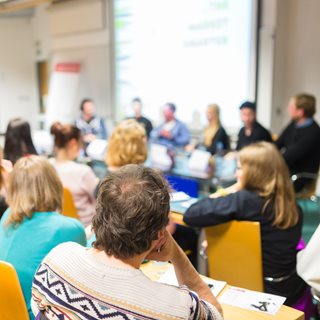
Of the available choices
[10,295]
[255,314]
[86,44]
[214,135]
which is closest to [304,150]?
[214,135]

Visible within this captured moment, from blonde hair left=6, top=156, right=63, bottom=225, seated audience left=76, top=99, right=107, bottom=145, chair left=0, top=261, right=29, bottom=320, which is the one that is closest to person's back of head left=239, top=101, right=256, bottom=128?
seated audience left=76, top=99, right=107, bottom=145

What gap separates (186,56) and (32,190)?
16.0 ft

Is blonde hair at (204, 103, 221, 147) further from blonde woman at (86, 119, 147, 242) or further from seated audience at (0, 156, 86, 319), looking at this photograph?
seated audience at (0, 156, 86, 319)

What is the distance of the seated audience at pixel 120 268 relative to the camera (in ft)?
3.50

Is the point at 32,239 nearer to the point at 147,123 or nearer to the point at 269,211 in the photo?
the point at 269,211

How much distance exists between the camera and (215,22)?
5957mm

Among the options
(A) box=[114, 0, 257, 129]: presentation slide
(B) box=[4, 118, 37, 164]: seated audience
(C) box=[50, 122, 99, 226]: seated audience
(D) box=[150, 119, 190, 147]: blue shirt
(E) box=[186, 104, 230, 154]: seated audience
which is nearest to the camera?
(C) box=[50, 122, 99, 226]: seated audience

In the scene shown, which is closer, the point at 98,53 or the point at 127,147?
the point at 127,147

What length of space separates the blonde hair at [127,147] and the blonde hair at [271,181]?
2.99 feet

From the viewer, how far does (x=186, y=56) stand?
6.48m

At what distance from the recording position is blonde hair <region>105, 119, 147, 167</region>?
9.87 ft

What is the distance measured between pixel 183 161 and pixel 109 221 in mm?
3478

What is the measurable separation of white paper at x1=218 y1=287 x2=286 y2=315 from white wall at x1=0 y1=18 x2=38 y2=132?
8.88 metres

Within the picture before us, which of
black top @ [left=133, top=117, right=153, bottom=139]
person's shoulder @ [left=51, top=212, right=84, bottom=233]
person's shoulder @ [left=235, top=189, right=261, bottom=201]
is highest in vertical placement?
person's shoulder @ [left=235, top=189, right=261, bottom=201]
